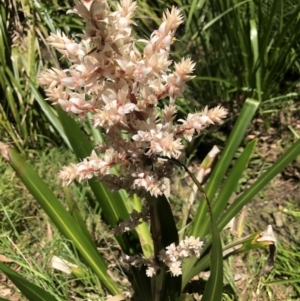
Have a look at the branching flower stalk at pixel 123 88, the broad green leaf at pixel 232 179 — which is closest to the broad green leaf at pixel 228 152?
the broad green leaf at pixel 232 179

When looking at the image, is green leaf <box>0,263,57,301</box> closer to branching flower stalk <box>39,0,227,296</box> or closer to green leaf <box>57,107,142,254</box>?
branching flower stalk <box>39,0,227,296</box>

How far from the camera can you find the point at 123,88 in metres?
0.87

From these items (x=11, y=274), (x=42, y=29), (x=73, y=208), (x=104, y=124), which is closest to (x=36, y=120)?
(x=42, y=29)

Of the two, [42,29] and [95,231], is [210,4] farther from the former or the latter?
[95,231]

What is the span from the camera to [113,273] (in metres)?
1.67

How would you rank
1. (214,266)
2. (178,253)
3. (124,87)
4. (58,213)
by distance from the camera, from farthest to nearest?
(58,213) < (178,253) < (214,266) < (124,87)

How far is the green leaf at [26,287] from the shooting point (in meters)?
1.02

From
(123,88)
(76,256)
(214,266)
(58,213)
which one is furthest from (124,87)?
(76,256)

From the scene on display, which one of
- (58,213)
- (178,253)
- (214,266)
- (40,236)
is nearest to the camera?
(214,266)

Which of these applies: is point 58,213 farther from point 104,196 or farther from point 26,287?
point 26,287

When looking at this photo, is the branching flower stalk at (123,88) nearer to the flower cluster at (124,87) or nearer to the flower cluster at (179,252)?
the flower cluster at (124,87)

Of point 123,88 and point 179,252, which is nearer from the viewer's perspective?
point 123,88

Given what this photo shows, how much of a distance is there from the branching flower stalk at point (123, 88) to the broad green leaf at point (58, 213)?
0.40m

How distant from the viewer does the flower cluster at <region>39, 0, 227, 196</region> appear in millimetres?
838
